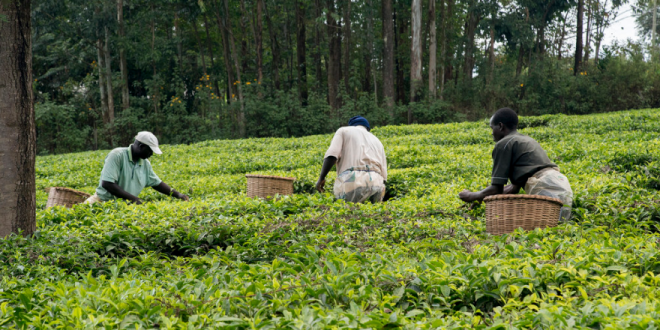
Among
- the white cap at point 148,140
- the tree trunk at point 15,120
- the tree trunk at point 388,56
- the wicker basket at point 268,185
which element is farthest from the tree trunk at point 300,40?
the tree trunk at point 15,120

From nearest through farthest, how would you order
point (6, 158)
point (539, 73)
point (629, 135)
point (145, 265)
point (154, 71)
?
1. point (145, 265)
2. point (6, 158)
3. point (629, 135)
4. point (539, 73)
5. point (154, 71)

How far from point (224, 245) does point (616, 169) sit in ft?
19.6

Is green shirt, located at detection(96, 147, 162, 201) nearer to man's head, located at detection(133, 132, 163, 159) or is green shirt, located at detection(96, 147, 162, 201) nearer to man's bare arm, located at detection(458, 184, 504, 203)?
man's head, located at detection(133, 132, 163, 159)

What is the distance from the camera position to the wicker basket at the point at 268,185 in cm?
711

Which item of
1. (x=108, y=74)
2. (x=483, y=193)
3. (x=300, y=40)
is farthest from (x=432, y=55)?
(x=483, y=193)

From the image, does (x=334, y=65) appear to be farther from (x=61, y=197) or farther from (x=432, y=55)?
→ (x=61, y=197)

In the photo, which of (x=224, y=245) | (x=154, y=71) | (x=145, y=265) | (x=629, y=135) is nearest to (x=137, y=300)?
(x=145, y=265)

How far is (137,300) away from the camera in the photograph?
2.72 m

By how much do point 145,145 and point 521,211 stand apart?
4707 millimetres

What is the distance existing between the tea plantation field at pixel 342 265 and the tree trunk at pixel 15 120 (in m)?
0.32

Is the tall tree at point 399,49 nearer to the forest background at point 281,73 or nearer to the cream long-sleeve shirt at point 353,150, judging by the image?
the forest background at point 281,73

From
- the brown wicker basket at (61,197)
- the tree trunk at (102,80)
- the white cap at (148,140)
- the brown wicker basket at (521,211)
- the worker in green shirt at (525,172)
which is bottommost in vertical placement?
the brown wicker basket at (61,197)

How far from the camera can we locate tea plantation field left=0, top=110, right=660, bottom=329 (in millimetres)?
2629

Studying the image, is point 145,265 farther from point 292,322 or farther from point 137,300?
point 292,322
